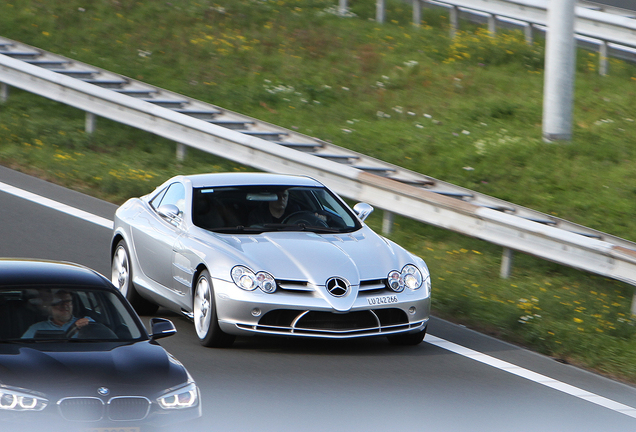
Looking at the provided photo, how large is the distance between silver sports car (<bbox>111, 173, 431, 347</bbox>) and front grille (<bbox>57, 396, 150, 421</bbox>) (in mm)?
2958

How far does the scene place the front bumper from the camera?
26.1ft

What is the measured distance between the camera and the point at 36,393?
4840 mm

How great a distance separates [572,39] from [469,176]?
2406mm

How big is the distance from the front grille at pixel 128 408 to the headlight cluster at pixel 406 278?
11.4 feet

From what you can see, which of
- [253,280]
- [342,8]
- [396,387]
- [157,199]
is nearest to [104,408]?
[396,387]

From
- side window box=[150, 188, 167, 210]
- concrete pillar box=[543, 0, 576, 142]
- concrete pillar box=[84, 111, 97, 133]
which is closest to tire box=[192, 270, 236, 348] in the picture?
side window box=[150, 188, 167, 210]

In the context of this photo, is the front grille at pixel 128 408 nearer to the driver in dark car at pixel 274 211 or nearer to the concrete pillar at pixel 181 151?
the driver in dark car at pixel 274 211

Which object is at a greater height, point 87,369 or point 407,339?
point 87,369

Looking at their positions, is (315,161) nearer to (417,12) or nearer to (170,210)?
(170,210)

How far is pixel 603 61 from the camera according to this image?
59.6 ft

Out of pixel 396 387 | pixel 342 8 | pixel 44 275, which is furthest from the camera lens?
pixel 342 8

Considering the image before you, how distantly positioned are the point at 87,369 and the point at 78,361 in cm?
10

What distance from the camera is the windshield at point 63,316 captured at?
557cm

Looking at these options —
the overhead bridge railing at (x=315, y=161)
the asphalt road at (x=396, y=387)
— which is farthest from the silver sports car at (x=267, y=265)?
the overhead bridge railing at (x=315, y=161)
